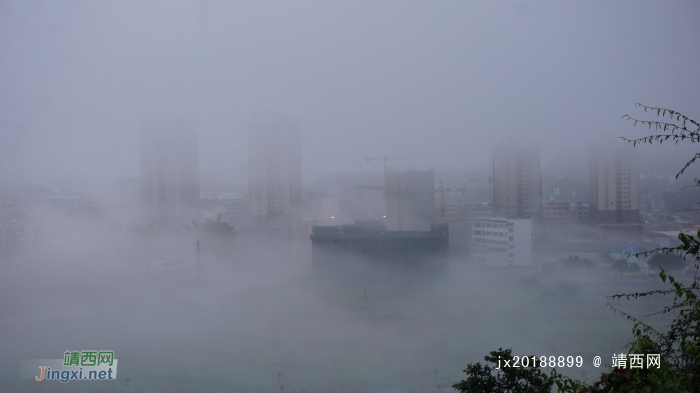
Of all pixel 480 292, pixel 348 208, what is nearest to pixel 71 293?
pixel 348 208

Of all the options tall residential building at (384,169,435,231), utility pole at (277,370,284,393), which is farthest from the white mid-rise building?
utility pole at (277,370,284,393)

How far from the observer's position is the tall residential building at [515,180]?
10.9m

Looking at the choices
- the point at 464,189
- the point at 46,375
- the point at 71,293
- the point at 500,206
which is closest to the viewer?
the point at 46,375

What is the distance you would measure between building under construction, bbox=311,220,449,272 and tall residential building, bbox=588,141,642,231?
124 inches

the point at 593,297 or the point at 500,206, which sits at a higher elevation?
the point at 500,206

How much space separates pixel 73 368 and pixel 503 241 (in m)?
7.66

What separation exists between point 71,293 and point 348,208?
6341 millimetres

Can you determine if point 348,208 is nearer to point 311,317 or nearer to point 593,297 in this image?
point 311,317

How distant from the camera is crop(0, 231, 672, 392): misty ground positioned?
582cm

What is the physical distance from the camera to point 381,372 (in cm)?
579

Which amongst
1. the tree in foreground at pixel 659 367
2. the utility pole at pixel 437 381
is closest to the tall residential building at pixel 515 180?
the utility pole at pixel 437 381

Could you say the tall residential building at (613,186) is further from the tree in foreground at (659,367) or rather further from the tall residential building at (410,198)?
the tree in foreground at (659,367)

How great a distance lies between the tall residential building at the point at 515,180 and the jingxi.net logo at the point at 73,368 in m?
8.54

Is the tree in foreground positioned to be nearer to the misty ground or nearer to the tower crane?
the misty ground
